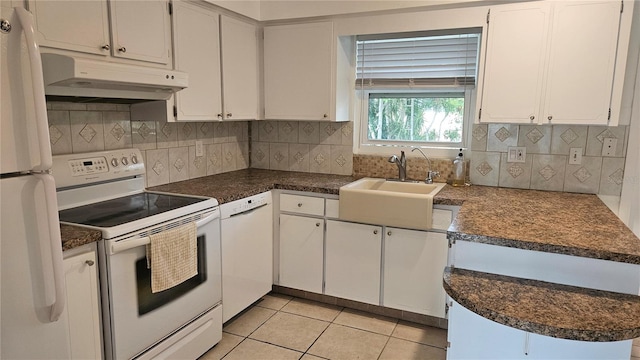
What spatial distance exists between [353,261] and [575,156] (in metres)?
1.57

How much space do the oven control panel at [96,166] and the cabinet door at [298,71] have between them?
3.63 ft

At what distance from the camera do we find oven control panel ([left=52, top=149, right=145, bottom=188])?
2.08 m

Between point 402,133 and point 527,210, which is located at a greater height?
point 402,133

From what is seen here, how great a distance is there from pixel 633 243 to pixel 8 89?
2.25 m

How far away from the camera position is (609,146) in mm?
2600

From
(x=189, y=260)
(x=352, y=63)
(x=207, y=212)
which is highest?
(x=352, y=63)

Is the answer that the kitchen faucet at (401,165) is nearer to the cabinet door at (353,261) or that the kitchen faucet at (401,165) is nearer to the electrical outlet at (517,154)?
the cabinet door at (353,261)

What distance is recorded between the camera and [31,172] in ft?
4.25

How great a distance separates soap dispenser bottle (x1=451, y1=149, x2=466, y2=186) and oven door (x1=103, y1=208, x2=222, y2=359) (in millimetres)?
1632

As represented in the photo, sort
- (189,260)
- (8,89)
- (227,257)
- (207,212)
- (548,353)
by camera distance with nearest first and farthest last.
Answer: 1. (8,89)
2. (548,353)
3. (189,260)
4. (207,212)
5. (227,257)

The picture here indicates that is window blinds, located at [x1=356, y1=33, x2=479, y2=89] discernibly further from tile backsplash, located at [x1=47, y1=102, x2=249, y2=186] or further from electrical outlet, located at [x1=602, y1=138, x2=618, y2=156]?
tile backsplash, located at [x1=47, y1=102, x2=249, y2=186]

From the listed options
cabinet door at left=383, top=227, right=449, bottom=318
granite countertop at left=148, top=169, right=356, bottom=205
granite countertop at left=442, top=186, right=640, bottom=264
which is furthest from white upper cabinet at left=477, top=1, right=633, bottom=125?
granite countertop at left=148, top=169, right=356, bottom=205

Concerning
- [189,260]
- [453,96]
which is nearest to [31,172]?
[189,260]

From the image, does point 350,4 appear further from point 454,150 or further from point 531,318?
point 531,318
